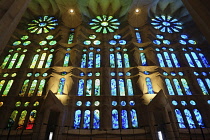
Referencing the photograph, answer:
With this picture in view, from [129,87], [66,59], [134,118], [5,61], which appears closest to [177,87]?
[129,87]

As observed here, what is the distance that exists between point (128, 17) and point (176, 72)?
848cm

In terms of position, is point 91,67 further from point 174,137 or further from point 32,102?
point 174,137

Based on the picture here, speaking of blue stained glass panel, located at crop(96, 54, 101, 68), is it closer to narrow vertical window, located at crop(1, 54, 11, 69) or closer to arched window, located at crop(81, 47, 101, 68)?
arched window, located at crop(81, 47, 101, 68)

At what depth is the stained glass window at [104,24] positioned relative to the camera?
21.2m

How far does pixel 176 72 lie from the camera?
54.2 feet

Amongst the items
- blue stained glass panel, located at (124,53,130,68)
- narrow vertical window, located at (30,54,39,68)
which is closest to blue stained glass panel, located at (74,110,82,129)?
blue stained glass panel, located at (124,53,130,68)

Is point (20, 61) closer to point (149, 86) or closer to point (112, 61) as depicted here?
point (112, 61)

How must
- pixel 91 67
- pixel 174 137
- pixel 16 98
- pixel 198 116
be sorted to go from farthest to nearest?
pixel 91 67 < pixel 16 98 < pixel 198 116 < pixel 174 137

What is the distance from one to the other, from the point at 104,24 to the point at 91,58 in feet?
19.7

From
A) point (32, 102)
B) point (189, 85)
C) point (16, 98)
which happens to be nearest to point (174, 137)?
point (189, 85)

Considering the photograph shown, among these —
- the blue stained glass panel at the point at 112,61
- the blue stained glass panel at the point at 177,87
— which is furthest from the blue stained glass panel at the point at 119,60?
the blue stained glass panel at the point at 177,87

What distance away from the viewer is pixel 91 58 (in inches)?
709

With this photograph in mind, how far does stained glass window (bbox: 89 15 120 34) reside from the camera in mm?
21250

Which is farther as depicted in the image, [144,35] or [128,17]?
[128,17]
